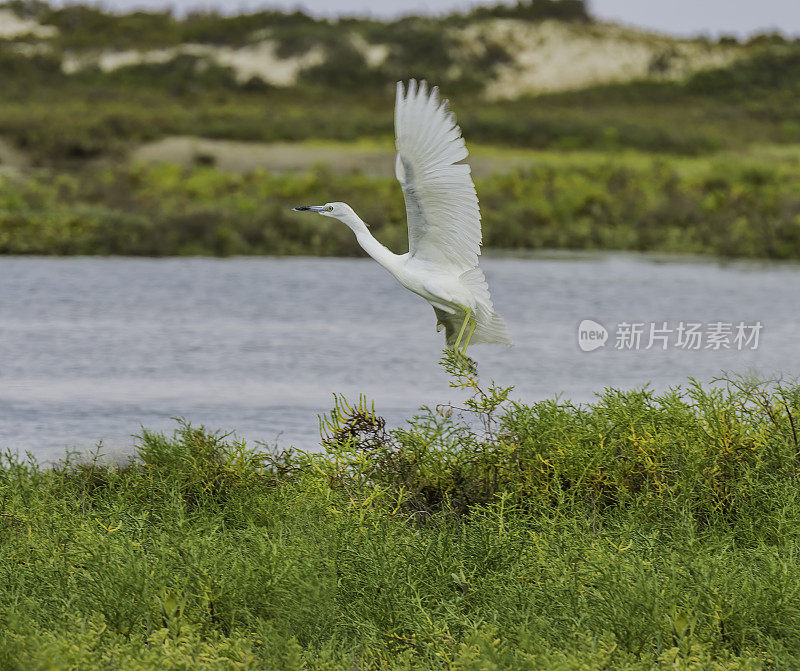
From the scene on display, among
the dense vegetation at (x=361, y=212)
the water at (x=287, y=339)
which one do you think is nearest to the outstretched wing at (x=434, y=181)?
the water at (x=287, y=339)

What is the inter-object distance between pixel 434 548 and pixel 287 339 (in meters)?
7.82

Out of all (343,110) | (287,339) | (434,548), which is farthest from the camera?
(343,110)

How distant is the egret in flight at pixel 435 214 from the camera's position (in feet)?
16.3

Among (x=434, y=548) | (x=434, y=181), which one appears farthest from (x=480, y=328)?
(x=434, y=548)

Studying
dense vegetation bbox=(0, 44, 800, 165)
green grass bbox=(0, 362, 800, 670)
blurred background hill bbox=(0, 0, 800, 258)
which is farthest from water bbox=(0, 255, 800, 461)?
dense vegetation bbox=(0, 44, 800, 165)

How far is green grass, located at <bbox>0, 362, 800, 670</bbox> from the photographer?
384cm

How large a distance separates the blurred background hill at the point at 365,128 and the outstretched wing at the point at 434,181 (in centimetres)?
1437

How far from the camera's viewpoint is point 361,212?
21.6 m

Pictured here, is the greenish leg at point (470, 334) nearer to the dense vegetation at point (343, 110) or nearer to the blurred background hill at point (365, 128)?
the blurred background hill at point (365, 128)

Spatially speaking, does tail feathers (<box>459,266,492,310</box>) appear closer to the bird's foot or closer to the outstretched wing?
the outstretched wing

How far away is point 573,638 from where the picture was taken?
12.9 feet

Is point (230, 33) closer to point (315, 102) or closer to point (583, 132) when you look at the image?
point (315, 102)

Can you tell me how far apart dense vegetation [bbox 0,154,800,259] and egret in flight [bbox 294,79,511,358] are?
14.1m

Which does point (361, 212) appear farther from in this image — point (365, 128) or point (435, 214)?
point (365, 128)
